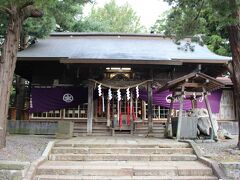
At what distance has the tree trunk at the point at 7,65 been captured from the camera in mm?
8656

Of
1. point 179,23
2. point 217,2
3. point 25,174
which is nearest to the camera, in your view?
point 25,174

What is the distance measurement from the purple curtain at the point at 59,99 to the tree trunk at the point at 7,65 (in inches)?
206

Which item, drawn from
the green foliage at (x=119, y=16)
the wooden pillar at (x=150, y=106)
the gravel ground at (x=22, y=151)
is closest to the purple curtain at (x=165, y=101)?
the wooden pillar at (x=150, y=106)

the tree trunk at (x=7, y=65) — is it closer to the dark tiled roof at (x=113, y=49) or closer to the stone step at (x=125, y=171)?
the stone step at (x=125, y=171)

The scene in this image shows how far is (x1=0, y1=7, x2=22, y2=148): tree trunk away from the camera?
28.4 ft

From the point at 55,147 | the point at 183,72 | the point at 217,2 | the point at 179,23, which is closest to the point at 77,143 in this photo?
the point at 55,147

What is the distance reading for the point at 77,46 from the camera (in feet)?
53.0

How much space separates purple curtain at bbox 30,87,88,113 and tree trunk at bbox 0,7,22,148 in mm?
5240

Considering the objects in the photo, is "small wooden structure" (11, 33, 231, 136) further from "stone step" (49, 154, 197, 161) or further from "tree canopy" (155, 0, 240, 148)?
"stone step" (49, 154, 197, 161)

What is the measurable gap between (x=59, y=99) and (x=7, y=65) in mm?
5393

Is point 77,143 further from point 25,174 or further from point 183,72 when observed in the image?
point 183,72

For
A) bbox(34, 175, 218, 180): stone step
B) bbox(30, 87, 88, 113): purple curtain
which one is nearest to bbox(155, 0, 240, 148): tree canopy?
bbox(34, 175, 218, 180): stone step

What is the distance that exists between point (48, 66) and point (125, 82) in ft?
12.5

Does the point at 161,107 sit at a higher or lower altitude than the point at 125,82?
lower
